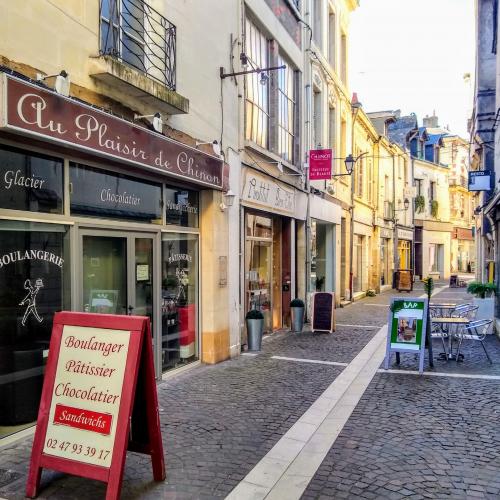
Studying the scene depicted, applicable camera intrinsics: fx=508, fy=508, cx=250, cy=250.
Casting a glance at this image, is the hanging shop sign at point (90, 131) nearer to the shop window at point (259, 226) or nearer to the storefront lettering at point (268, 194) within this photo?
the storefront lettering at point (268, 194)

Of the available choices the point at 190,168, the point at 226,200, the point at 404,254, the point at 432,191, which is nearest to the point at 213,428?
the point at 190,168

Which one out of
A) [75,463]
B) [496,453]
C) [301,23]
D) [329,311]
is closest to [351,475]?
[496,453]

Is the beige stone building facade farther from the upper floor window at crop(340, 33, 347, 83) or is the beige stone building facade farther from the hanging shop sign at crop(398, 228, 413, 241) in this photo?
the hanging shop sign at crop(398, 228, 413, 241)

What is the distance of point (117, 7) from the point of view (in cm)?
573

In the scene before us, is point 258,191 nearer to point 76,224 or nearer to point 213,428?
point 76,224

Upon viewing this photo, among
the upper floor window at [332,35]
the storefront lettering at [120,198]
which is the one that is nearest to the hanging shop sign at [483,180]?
the upper floor window at [332,35]

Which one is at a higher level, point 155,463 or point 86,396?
point 86,396

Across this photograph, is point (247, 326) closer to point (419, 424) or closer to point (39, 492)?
point (419, 424)

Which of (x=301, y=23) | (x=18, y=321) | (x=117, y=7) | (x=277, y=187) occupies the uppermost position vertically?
(x=301, y=23)

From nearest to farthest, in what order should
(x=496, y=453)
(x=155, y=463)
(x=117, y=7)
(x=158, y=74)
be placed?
1. (x=155, y=463)
2. (x=496, y=453)
3. (x=117, y=7)
4. (x=158, y=74)

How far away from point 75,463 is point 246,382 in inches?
138

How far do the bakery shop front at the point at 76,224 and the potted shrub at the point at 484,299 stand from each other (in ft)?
22.7

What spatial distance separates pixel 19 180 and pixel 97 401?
231 cm

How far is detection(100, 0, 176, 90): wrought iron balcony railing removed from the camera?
5613mm
